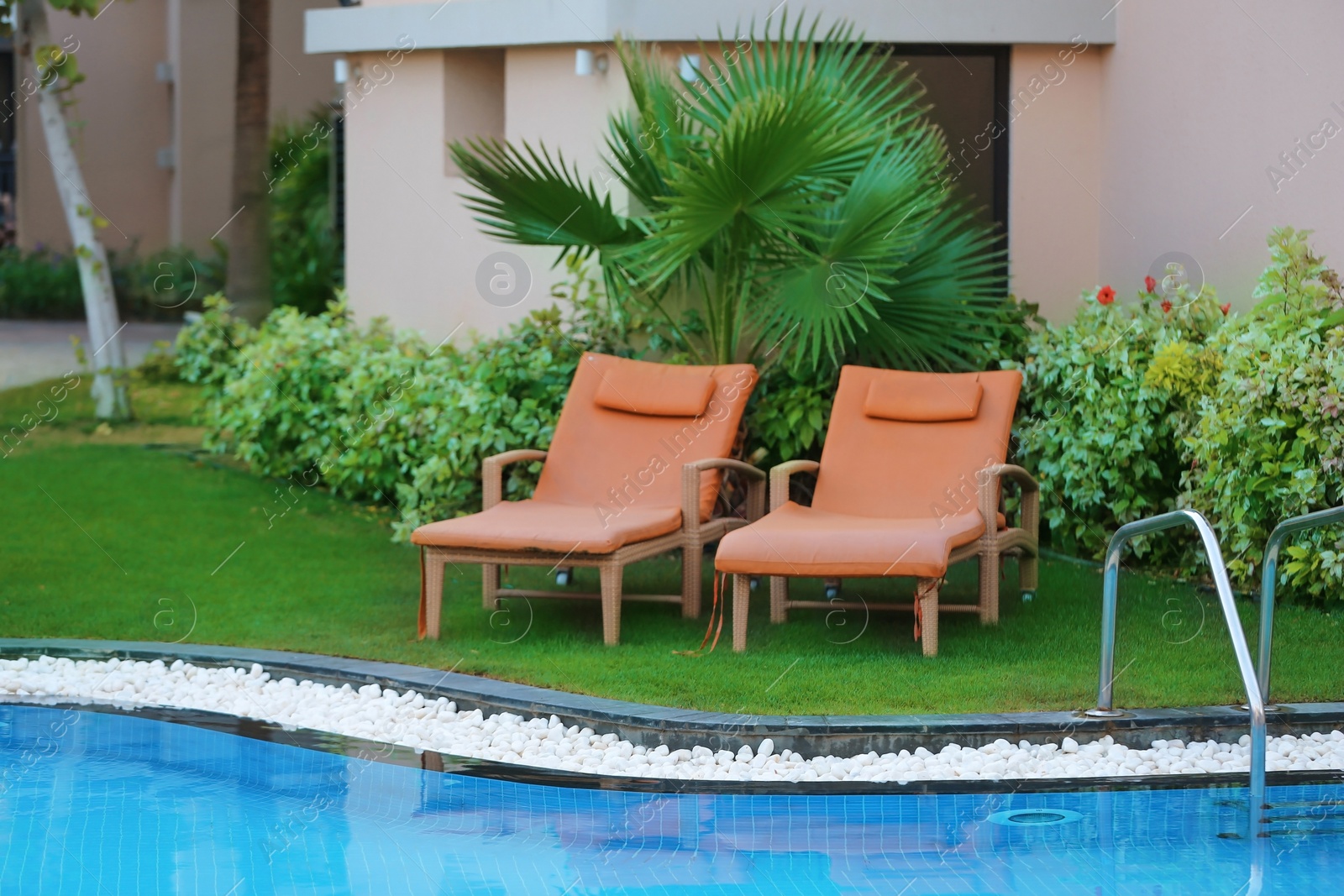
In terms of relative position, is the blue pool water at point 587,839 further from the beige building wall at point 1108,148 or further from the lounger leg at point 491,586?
the beige building wall at point 1108,148

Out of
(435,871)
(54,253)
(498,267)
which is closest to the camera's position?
(435,871)

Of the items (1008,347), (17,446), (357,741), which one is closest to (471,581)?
(357,741)

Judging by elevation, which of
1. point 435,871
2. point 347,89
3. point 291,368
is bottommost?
point 435,871

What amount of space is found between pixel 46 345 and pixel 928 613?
1225 cm

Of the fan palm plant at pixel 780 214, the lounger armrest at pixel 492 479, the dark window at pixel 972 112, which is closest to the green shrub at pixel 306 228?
the dark window at pixel 972 112

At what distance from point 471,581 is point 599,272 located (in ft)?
6.81

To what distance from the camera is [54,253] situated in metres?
17.0

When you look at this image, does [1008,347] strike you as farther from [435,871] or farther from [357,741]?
[435,871]

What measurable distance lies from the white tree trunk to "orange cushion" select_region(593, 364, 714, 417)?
599 cm

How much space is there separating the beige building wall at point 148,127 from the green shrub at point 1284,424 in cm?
1420

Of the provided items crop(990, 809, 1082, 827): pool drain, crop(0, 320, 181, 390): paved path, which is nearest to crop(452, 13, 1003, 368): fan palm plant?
crop(990, 809, 1082, 827): pool drain

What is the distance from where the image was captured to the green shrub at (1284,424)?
222 inches

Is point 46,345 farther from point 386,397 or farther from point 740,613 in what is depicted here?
point 740,613

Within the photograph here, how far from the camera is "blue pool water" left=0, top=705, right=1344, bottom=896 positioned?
3.58 metres
